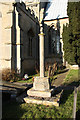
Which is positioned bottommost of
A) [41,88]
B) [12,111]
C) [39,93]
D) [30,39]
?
[12,111]

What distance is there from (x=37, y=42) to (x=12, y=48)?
540cm

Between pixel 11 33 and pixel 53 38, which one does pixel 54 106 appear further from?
pixel 53 38

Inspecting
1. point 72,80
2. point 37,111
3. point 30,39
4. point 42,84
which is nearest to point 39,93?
point 42,84

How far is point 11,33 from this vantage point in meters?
8.70

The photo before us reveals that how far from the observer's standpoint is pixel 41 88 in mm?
4598

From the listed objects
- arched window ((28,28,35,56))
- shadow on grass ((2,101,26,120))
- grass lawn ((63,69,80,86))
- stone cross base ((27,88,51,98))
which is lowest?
shadow on grass ((2,101,26,120))

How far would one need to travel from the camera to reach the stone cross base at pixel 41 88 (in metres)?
4.42

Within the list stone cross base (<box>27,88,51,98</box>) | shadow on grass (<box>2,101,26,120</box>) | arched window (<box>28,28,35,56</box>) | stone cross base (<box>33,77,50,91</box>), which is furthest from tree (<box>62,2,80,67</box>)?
shadow on grass (<box>2,101,26,120</box>)

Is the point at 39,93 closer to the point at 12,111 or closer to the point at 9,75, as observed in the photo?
the point at 12,111

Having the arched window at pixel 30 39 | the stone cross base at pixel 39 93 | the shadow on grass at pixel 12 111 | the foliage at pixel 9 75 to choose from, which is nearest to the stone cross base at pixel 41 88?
the stone cross base at pixel 39 93

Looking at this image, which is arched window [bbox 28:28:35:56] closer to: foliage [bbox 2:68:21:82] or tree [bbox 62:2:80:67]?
foliage [bbox 2:68:21:82]

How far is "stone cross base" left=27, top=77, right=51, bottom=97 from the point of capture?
14.5ft

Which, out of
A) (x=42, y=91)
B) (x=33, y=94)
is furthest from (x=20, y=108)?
(x=42, y=91)

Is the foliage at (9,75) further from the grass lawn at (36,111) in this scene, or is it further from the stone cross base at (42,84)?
the grass lawn at (36,111)
